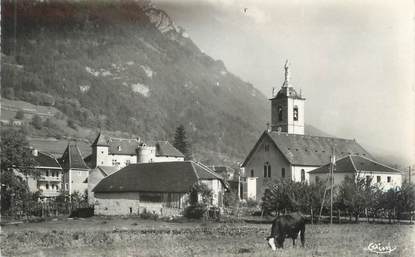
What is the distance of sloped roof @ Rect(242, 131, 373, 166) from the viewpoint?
63875mm

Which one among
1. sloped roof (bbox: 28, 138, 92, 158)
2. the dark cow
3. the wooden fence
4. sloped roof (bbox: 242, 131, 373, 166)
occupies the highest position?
sloped roof (bbox: 28, 138, 92, 158)

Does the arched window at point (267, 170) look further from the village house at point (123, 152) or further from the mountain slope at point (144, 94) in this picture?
the mountain slope at point (144, 94)

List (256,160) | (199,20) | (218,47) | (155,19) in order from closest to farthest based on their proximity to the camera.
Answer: (199,20) < (155,19) < (218,47) < (256,160)

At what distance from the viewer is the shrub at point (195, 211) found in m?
46.5

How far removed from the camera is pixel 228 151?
176 meters

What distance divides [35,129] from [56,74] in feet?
98.7

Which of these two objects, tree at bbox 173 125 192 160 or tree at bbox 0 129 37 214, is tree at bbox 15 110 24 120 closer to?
tree at bbox 173 125 192 160

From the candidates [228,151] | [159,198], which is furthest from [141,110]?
[159,198]

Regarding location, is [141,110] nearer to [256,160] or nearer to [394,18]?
[256,160]

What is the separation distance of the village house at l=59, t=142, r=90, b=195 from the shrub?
32946 mm

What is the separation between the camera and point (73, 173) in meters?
78.4

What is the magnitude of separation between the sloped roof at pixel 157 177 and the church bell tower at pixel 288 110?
81.9 ft

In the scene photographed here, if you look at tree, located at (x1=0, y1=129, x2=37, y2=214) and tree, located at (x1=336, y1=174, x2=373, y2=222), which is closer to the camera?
tree, located at (x1=336, y1=174, x2=373, y2=222)

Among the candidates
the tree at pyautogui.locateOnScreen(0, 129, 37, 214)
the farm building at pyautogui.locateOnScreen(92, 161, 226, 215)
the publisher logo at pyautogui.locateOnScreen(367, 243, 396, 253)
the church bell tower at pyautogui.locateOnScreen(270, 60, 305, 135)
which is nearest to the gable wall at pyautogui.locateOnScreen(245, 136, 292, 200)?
the church bell tower at pyautogui.locateOnScreen(270, 60, 305, 135)
